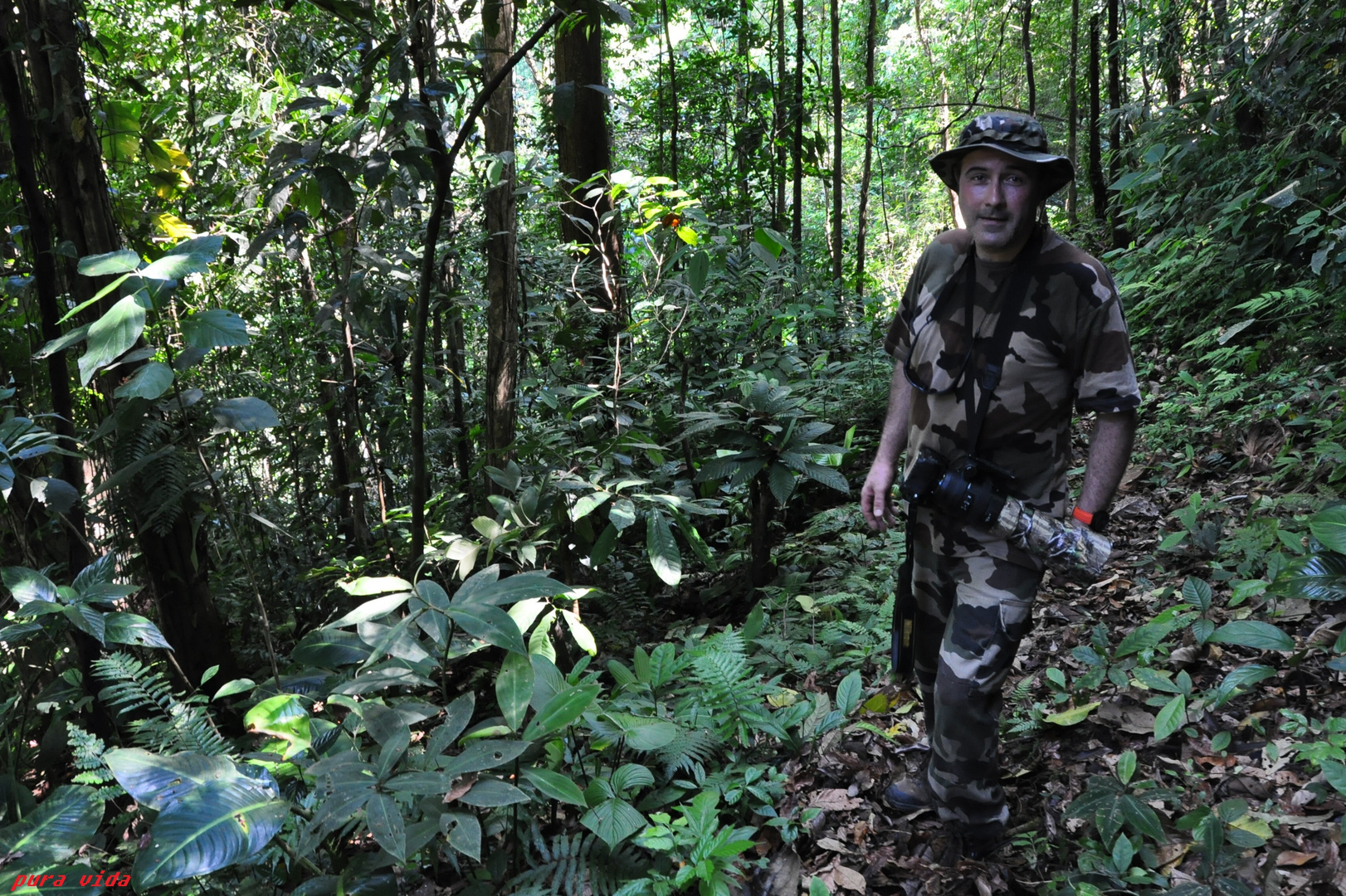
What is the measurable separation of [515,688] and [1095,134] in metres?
10.6

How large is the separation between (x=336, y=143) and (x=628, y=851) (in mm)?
2673

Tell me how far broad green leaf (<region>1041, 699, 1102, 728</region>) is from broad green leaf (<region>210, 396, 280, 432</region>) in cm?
277

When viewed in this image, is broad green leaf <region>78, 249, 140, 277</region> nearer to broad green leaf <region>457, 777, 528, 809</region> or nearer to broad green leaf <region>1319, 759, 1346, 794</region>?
broad green leaf <region>457, 777, 528, 809</region>

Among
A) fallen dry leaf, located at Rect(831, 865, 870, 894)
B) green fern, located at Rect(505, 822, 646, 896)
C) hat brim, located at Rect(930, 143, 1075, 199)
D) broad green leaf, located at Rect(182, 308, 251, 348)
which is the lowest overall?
fallen dry leaf, located at Rect(831, 865, 870, 894)

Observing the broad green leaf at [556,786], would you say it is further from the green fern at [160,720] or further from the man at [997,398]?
the man at [997,398]

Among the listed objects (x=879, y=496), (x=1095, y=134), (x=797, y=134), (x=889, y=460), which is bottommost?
(x=879, y=496)

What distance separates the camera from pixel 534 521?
3.36m

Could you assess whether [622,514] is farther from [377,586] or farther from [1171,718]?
[1171,718]

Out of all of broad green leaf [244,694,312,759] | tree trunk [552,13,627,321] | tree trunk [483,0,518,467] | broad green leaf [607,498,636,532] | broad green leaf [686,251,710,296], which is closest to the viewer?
broad green leaf [244,694,312,759]

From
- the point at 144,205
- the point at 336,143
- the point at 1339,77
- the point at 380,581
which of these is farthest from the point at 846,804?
the point at 1339,77

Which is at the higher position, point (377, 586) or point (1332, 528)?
point (1332, 528)

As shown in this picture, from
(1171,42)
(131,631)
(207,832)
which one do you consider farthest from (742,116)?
(207,832)

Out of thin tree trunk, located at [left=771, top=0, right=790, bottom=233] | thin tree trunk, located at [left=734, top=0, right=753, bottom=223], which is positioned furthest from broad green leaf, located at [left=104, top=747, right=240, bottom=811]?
thin tree trunk, located at [left=771, top=0, right=790, bottom=233]

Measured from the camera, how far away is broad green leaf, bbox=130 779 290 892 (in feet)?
4.66
